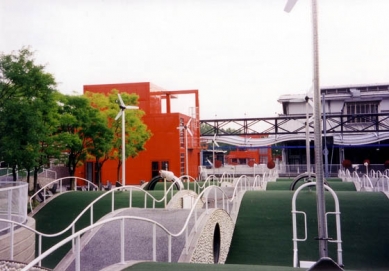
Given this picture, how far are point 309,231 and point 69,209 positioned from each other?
9.57 m

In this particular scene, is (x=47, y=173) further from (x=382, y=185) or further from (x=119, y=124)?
(x=382, y=185)

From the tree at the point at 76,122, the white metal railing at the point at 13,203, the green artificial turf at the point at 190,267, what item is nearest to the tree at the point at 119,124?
the tree at the point at 76,122

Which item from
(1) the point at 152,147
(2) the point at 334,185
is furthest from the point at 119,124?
(2) the point at 334,185

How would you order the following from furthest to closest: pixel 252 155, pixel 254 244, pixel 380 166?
pixel 252 155, pixel 380 166, pixel 254 244

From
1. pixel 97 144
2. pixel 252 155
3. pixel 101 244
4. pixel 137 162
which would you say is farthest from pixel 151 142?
pixel 252 155

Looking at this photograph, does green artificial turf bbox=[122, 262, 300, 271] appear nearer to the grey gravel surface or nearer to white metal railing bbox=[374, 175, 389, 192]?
the grey gravel surface

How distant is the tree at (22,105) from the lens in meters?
16.8

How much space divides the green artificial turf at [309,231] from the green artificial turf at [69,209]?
4.37 metres

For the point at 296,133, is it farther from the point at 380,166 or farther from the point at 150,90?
the point at 150,90

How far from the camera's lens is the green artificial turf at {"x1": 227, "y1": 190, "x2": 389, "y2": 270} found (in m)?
13.4

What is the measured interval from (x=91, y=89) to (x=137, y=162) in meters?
7.69

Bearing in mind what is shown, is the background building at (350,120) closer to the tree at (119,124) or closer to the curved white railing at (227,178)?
the curved white railing at (227,178)

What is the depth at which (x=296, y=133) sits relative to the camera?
145ft

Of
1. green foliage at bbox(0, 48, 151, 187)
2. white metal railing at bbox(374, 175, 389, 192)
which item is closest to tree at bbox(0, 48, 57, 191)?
green foliage at bbox(0, 48, 151, 187)
